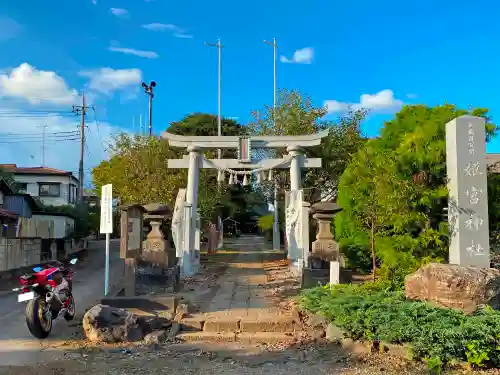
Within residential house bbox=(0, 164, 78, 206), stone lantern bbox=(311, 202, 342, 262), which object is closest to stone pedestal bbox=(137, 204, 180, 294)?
stone lantern bbox=(311, 202, 342, 262)

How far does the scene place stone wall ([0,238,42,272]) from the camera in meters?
15.0

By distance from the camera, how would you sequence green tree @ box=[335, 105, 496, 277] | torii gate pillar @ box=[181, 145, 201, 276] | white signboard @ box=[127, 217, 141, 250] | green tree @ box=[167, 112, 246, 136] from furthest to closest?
1. green tree @ box=[167, 112, 246, 136]
2. torii gate pillar @ box=[181, 145, 201, 276]
3. white signboard @ box=[127, 217, 141, 250]
4. green tree @ box=[335, 105, 496, 277]

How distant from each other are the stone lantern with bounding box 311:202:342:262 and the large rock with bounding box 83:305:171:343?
6276 mm

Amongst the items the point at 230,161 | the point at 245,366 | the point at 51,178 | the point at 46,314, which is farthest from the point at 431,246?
the point at 51,178

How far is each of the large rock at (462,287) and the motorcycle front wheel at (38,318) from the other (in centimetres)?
601

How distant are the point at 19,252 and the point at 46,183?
28.7 metres

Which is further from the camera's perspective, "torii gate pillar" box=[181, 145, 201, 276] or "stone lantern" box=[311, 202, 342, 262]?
"torii gate pillar" box=[181, 145, 201, 276]

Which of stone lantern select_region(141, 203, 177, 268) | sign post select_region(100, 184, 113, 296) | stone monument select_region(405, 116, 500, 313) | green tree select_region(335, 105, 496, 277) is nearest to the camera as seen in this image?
stone monument select_region(405, 116, 500, 313)

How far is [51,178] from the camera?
43.0 m

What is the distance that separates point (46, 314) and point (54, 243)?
14561mm

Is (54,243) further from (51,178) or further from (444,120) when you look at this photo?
(51,178)

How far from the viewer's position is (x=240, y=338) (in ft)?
25.4

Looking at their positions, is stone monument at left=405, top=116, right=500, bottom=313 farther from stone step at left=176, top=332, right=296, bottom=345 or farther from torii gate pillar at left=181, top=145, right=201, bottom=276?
torii gate pillar at left=181, top=145, right=201, bottom=276

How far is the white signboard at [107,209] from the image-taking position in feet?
36.3
